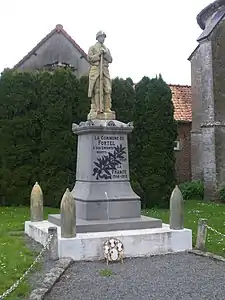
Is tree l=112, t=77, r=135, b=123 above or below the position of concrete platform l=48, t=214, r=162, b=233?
above

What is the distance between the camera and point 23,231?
1217cm

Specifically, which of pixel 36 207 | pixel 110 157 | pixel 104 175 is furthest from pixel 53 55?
pixel 104 175

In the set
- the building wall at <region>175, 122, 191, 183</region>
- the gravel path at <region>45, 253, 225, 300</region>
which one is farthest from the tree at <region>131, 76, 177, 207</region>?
the gravel path at <region>45, 253, 225, 300</region>

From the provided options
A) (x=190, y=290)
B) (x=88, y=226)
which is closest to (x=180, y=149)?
(x=88, y=226)

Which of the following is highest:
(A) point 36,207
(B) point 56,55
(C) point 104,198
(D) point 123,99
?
(B) point 56,55

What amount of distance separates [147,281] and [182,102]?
22.8m

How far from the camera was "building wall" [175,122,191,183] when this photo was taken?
2789cm

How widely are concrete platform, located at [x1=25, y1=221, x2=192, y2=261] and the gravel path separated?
300mm

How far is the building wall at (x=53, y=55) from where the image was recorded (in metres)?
26.4

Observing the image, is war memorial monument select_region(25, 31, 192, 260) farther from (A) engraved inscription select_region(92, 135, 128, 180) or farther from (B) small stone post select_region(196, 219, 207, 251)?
(B) small stone post select_region(196, 219, 207, 251)

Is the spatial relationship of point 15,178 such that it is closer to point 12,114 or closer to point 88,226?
point 12,114

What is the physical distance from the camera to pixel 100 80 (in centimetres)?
1108

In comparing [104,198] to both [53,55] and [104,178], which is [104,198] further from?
[53,55]

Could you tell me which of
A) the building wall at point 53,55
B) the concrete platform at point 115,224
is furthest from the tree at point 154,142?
the concrete platform at point 115,224
